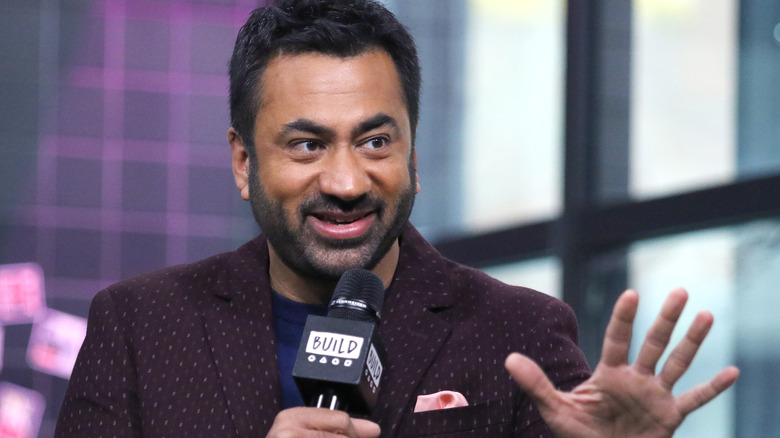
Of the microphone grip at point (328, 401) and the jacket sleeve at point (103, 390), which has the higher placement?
the microphone grip at point (328, 401)

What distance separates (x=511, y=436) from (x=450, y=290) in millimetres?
291

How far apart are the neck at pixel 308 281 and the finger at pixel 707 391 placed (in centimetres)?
64

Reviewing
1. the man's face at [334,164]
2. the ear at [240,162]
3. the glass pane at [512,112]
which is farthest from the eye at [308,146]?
the glass pane at [512,112]

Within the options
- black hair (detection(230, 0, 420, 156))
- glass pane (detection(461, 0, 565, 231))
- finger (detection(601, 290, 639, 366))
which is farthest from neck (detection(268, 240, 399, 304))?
glass pane (detection(461, 0, 565, 231))

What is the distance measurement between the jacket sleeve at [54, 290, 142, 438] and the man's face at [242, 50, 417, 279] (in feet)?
1.09

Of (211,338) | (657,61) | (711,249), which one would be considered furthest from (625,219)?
(211,338)

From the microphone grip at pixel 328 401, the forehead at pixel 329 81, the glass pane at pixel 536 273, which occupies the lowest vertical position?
the glass pane at pixel 536 273

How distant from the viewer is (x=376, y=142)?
66.4 inches

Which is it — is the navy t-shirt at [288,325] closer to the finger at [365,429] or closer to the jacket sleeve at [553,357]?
the jacket sleeve at [553,357]

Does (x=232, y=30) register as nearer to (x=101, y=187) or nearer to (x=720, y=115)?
(x=101, y=187)

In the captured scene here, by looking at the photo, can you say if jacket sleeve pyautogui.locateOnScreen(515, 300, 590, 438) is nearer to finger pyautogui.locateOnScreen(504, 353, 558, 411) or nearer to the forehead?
finger pyautogui.locateOnScreen(504, 353, 558, 411)

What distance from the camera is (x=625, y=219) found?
3297 mm

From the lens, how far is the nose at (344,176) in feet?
5.33

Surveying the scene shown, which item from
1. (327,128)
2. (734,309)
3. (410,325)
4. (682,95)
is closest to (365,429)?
(410,325)
